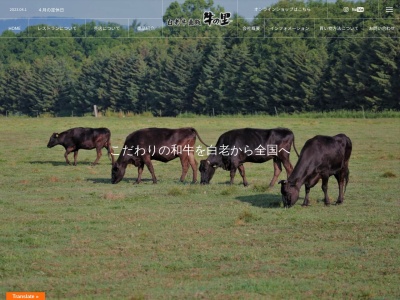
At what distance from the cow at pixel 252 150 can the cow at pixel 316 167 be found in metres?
3.43

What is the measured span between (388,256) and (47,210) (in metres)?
8.37

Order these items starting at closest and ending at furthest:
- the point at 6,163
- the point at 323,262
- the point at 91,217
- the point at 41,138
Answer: the point at 323,262, the point at 91,217, the point at 6,163, the point at 41,138

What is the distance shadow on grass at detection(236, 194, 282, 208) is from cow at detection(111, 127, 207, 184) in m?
3.55

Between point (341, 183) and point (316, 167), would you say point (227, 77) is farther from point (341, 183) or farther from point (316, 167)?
point (316, 167)

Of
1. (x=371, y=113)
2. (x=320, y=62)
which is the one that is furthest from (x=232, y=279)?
(x=320, y=62)

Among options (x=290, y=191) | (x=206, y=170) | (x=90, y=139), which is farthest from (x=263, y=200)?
(x=90, y=139)

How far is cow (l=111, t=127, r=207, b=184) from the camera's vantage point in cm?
2422

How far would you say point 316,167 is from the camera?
18.7 meters

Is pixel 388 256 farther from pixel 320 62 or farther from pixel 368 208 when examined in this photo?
pixel 320 62

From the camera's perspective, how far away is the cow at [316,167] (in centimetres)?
1848

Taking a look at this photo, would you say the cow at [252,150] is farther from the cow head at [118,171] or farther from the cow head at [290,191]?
the cow head at [290,191]

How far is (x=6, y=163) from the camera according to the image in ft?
105

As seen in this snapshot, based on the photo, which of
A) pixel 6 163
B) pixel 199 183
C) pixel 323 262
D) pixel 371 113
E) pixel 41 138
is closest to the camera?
pixel 323 262

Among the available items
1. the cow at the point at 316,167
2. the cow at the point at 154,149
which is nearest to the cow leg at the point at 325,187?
the cow at the point at 316,167
